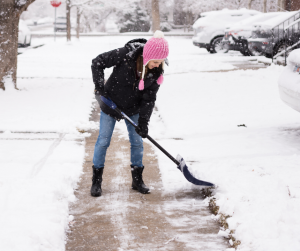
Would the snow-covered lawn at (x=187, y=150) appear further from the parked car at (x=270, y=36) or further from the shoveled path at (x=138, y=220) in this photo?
the parked car at (x=270, y=36)

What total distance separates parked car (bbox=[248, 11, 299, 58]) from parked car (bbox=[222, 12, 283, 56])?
Answer: 0.92 m

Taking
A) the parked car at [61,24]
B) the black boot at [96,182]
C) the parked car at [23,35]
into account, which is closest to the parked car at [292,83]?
the black boot at [96,182]

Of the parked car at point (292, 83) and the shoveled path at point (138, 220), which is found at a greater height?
the parked car at point (292, 83)

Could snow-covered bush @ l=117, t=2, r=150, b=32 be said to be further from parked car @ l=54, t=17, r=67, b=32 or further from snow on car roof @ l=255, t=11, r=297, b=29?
snow on car roof @ l=255, t=11, r=297, b=29

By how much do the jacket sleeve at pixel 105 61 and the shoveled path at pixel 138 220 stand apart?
1061 mm

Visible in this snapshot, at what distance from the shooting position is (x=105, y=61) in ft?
11.5

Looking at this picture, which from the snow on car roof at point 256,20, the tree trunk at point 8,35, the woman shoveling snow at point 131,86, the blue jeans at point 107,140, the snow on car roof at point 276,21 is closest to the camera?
the woman shoveling snow at point 131,86

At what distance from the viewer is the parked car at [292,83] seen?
4.92 meters

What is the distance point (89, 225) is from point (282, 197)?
1.57 meters

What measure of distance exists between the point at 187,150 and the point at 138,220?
6.52ft

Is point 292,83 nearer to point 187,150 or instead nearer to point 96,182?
point 187,150

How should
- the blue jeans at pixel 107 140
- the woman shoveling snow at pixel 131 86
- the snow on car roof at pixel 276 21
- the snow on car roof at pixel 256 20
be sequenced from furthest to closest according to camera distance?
1. the snow on car roof at pixel 256 20
2. the snow on car roof at pixel 276 21
3. the blue jeans at pixel 107 140
4. the woman shoveling snow at pixel 131 86

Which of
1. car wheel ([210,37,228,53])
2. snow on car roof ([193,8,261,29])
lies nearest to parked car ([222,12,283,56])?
car wheel ([210,37,228,53])

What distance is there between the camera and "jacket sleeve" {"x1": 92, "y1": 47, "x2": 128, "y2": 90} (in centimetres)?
344
